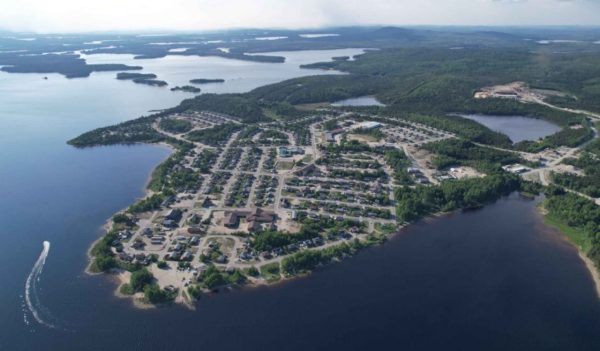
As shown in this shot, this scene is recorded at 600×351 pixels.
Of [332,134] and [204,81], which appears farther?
[204,81]

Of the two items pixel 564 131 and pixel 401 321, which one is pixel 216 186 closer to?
pixel 401 321

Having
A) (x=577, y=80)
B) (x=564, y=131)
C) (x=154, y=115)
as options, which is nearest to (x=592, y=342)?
(x=564, y=131)

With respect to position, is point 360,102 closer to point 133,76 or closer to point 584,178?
point 584,178

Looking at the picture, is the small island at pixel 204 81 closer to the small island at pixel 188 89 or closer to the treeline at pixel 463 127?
the small island at pixel 188 89

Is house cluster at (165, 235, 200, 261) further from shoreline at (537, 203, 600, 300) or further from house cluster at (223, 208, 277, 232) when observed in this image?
shoreline at (537, 203, 600, 300)

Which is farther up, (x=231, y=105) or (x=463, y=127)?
(x=231, y=105)

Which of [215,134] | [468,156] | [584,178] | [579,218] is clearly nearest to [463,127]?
[468,156]
